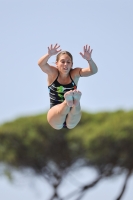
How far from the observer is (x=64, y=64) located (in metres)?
16.4

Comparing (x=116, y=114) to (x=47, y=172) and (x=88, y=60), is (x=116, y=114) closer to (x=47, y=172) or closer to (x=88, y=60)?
(x=47, y=172)

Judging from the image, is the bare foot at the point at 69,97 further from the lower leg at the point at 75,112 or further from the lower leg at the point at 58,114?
the lower leg at the point at 58,114

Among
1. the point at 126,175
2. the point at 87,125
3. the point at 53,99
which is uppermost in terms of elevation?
the point at 87,125

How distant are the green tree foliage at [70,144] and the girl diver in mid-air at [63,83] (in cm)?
2914

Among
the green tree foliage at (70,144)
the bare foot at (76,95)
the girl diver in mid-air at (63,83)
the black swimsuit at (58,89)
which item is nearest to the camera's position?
the bare foot at (76,95)

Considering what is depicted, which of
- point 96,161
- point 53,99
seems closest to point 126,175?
point 96,161

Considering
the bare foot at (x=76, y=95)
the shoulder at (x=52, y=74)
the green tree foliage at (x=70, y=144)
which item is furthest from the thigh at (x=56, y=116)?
the green tree foliage at (x=70, y=144)

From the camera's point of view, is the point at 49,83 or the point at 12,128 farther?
the point at 12,128

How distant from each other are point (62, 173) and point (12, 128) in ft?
14.0

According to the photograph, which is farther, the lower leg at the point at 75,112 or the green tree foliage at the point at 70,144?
the green tree foliage at the point at 70,144

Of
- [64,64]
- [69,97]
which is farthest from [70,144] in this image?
[69,97]

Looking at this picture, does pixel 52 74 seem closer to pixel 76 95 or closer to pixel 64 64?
pixel 64 64

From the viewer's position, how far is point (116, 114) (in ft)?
157

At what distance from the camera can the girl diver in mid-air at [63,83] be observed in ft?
53.5
